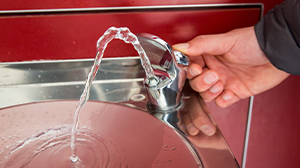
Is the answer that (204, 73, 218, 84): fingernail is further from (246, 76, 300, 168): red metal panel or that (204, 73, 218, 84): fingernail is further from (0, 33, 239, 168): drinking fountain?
(246, 76, 300, 168): red metal panel

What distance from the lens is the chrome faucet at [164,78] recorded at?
397 mm

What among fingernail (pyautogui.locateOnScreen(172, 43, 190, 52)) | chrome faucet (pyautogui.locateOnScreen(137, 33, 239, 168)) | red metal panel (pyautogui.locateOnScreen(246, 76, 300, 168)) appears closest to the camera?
chrome faucet (pyautogui.locateOnScreen(137, 33, 239, 168))

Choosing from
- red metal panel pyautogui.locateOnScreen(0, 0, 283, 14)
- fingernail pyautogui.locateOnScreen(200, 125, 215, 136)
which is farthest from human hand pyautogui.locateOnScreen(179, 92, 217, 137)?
red metal panel pyautogui.locateOnScreen(0, 0, 283, 14)

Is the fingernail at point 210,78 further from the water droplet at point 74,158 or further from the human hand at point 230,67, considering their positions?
the water droplet at point 74,158

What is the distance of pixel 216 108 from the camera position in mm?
650

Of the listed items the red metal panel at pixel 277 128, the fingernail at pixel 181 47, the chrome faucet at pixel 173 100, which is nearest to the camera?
the chrome faucet at pixel 173 100

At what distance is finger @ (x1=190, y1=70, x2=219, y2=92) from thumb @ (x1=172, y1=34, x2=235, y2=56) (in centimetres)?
5

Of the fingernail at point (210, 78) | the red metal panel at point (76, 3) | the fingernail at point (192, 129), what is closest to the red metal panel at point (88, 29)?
the red metal panel at point (76, 3)

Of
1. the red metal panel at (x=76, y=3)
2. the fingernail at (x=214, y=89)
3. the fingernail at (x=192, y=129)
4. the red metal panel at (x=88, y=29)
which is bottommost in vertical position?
the fingernail at (x=192, y=129)

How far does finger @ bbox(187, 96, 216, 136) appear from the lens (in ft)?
1.39

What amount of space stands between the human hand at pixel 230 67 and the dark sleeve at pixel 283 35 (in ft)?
0.08

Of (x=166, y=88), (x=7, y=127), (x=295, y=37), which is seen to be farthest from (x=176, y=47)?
(x=7, y=127)

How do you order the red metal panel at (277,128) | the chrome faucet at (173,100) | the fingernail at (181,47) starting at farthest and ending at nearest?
the red metal panel at (277,128)
the fingernail at (181,47)
the chrome faucet at (173,100)

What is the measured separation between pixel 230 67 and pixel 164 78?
251 mm
